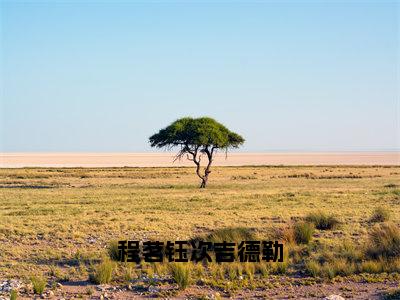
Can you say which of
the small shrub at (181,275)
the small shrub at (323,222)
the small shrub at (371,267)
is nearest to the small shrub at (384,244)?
the small shrub at (371,267)

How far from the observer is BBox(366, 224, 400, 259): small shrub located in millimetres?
14992

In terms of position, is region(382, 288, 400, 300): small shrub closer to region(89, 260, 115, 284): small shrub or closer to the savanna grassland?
the savanna grassland

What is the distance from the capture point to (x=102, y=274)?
1320 centimetres

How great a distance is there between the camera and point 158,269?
45.8ft

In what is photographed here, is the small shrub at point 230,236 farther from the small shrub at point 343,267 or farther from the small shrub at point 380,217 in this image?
the small shrub at point 380,217

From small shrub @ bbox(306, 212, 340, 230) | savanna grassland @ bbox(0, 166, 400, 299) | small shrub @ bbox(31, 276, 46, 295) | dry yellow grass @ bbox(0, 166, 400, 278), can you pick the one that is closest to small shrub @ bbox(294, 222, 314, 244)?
savanna grassland @ bbox(0, 166, 400, 299)

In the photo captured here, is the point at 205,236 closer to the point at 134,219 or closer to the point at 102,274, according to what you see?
the point at 102,274

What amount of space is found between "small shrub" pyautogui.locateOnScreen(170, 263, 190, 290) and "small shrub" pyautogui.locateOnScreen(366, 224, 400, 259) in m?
5.13

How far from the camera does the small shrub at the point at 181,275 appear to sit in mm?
12672

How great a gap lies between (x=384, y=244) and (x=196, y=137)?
38329mm

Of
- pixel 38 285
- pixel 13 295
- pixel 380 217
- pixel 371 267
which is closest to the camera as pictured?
pixel 13 295

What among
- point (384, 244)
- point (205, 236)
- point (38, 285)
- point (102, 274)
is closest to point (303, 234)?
point (384, 244)

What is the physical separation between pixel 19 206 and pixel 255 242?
19.5 meters

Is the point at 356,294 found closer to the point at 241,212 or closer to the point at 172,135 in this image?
the point at 241,212
